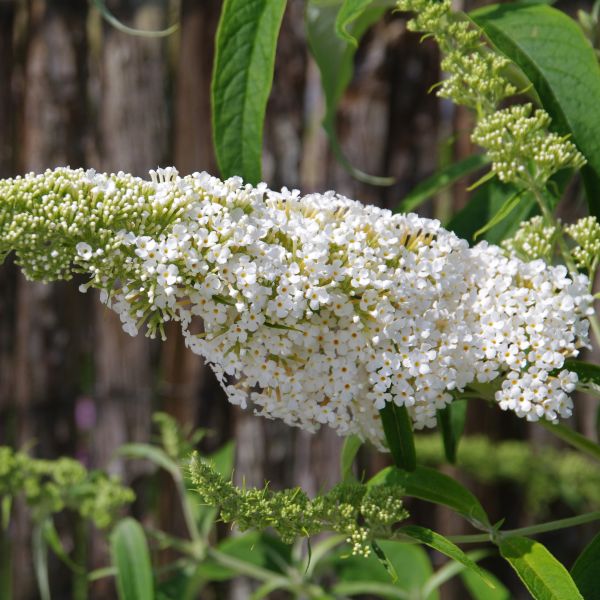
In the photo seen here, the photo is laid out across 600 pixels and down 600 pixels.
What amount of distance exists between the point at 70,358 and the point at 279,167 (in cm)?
60

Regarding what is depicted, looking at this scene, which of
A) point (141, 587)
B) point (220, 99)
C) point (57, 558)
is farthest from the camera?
point (57, 558)

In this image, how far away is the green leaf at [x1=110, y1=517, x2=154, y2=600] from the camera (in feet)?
3.54

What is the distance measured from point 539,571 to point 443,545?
9cm

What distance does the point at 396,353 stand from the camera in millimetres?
694

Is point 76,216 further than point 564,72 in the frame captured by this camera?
No

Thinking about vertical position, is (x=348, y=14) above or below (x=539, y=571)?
above

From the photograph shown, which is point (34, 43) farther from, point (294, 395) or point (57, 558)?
point (294, 395)

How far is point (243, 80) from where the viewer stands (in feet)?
2.62

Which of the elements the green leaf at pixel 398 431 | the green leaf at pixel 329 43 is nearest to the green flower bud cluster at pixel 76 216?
the green leaf at pixel 398 431

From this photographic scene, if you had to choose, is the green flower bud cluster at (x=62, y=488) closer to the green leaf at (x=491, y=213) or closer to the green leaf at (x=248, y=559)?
the green leaf at (x=248, y=559)

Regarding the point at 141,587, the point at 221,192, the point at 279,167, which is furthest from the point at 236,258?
the point at 279,167

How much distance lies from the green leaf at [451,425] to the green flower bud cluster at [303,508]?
0.16 metres

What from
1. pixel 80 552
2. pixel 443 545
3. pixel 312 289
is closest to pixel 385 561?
pixel 443 545

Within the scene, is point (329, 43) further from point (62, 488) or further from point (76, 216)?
point (62, 488)
